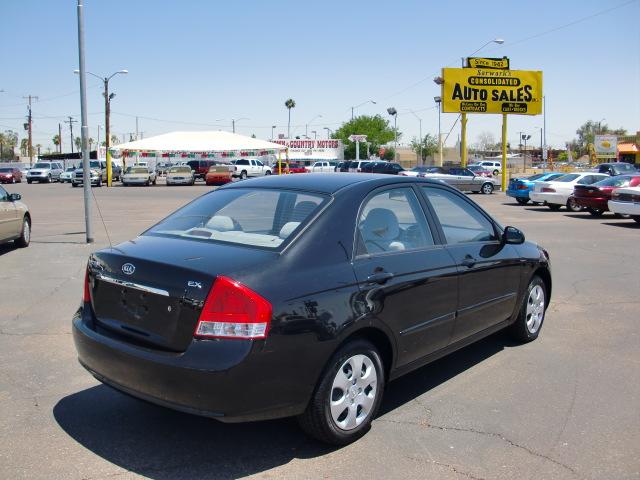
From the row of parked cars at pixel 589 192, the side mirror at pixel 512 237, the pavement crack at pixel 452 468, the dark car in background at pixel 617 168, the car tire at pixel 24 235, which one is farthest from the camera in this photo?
the dark car in background at pixel 617 168

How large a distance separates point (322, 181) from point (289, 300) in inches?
52.5

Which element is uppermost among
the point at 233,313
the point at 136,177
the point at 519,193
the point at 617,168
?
the point at 617,168

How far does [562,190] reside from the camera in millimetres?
23109

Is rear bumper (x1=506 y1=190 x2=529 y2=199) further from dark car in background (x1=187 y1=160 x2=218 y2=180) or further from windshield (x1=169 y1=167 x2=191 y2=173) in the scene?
dark car in background (x1=187 y1=160 x2=218 y2=180)

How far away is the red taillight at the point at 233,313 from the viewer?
3314 millimetres

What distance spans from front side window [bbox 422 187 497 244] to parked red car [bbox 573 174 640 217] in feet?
56.1

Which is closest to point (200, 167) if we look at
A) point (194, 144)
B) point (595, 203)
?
point (194, 144)

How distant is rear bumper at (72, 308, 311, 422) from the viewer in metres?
3.28

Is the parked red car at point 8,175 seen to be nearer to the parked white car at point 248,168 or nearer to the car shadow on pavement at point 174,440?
the parked white car at point 248,168

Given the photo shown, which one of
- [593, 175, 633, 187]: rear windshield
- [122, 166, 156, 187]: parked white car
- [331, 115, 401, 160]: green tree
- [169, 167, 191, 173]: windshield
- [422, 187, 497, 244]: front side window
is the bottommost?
[422, 187, 497, 244]: front side window

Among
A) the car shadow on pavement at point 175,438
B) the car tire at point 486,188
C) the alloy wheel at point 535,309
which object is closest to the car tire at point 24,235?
the car shadow on pavement at point 175,438

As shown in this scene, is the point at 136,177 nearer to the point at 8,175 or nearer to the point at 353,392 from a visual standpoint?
the point at 8,175

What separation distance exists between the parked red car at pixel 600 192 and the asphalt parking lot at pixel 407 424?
14850 millimetres

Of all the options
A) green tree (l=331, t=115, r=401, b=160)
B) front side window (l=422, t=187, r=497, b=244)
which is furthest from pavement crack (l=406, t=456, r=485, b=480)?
green tree (l=331, t=115, r=401, b=160)
